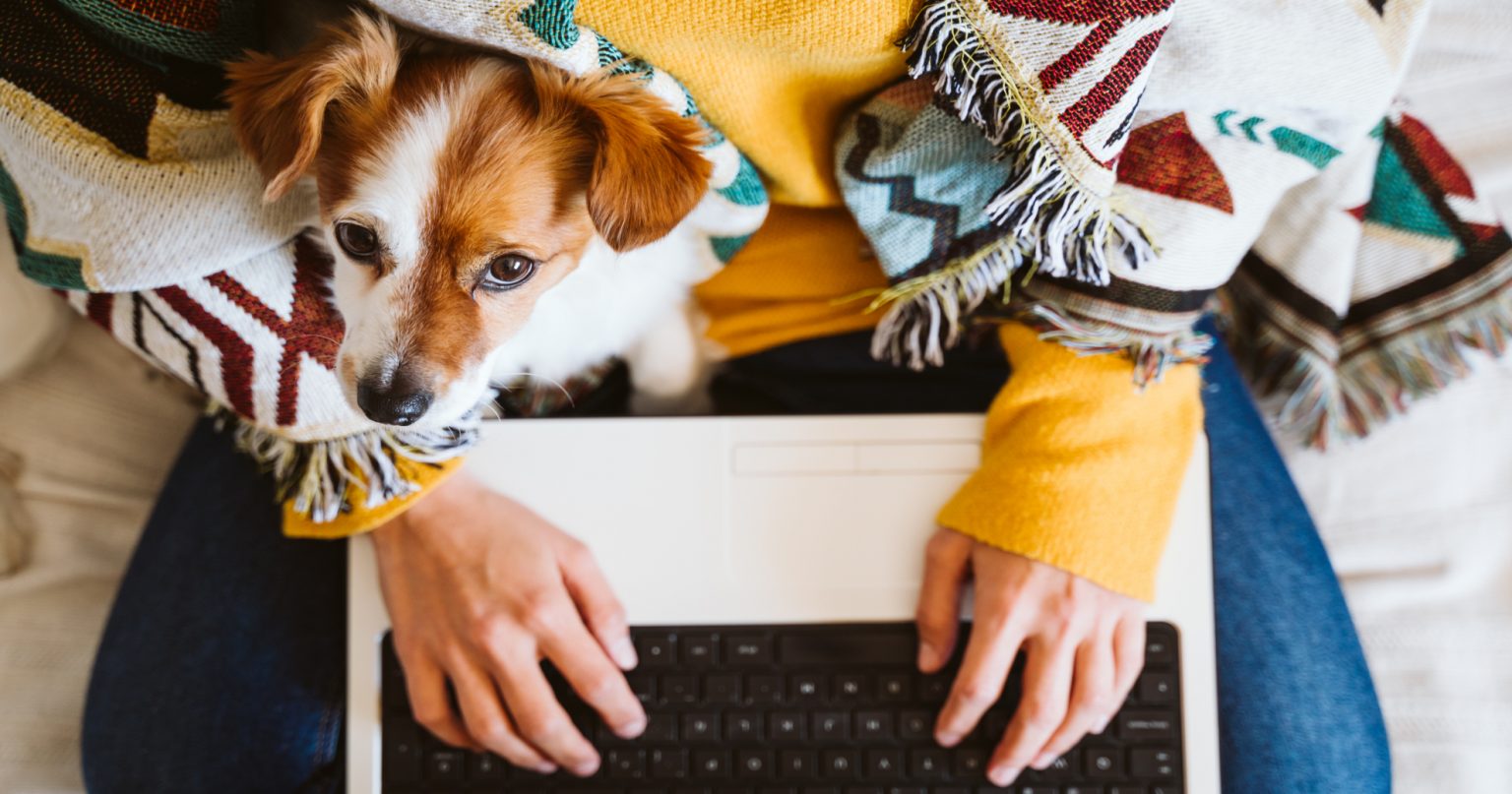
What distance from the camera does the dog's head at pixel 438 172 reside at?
0.72m

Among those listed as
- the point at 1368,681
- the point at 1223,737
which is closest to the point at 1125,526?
the point at 1223,737

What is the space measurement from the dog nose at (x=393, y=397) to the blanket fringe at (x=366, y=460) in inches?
3.8

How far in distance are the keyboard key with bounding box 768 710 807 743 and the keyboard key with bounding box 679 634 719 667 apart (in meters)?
0.08

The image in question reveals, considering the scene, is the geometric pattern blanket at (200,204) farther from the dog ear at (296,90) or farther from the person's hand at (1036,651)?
the person's hand at (1036,651)

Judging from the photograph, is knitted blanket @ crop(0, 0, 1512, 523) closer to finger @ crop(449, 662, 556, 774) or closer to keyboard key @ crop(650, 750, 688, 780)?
finger @ crop(449, 662, 556, 774)

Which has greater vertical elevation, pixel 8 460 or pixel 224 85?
pixel 224 85

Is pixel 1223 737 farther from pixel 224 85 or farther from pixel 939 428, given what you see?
pixel 224 85

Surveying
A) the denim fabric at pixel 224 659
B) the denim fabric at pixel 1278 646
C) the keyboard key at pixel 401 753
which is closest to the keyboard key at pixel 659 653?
the keyboard key at pixel 401 753

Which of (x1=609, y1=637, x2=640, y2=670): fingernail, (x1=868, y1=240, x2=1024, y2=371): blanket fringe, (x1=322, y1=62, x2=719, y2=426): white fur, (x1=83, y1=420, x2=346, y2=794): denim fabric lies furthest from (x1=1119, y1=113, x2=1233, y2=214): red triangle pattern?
(x1=83, y1=420, x2=346, y2=794): denim fabric

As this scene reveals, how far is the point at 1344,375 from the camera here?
1110mm

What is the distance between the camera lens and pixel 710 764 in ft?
2.86

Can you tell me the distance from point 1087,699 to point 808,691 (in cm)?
24

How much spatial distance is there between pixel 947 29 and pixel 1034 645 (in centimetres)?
53

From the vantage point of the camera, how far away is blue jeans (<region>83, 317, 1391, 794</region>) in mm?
946
